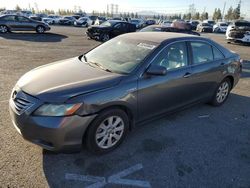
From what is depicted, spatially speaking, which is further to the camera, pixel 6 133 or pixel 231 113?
pixel 231 113

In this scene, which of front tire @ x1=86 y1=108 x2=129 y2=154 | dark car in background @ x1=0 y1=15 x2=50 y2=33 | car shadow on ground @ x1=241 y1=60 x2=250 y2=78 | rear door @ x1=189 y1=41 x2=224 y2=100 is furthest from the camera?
dark car in background @ x1=0 y1=15 x2=50 y2=33

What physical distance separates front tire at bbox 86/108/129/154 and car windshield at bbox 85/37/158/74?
0.67 meters

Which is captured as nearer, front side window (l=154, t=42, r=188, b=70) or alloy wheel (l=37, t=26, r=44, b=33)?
front side window (l=154, t=42, r=188, b=70)

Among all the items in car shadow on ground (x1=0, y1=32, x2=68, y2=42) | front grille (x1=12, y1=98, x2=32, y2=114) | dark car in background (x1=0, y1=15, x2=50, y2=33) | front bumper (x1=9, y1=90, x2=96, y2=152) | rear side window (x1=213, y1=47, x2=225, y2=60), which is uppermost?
rear side window (x1=213, y1=47, x2=225, y2=60)

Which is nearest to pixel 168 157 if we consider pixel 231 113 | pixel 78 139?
pixel 78 139

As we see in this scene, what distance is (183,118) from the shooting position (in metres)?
4.62

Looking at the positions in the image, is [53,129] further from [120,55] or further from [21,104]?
[120,55]

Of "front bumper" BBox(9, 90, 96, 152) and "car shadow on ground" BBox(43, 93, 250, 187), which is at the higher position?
"front bumper" BBox(9, 90, 96, 152)

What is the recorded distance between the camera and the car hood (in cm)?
293

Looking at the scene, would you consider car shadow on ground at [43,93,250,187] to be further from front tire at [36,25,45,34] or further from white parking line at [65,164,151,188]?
front tire at [36,25,45,34]

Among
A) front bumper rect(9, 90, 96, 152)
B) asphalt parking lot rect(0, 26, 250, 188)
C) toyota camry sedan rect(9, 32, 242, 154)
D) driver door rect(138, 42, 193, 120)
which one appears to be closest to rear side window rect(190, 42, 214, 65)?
toyota camry sedan rect(9, 32, 242, 154)

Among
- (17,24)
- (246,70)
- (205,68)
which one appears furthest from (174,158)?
(17,24)

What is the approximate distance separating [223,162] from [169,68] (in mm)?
1615

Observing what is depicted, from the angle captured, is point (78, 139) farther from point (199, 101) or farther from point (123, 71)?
point (199, 101)
